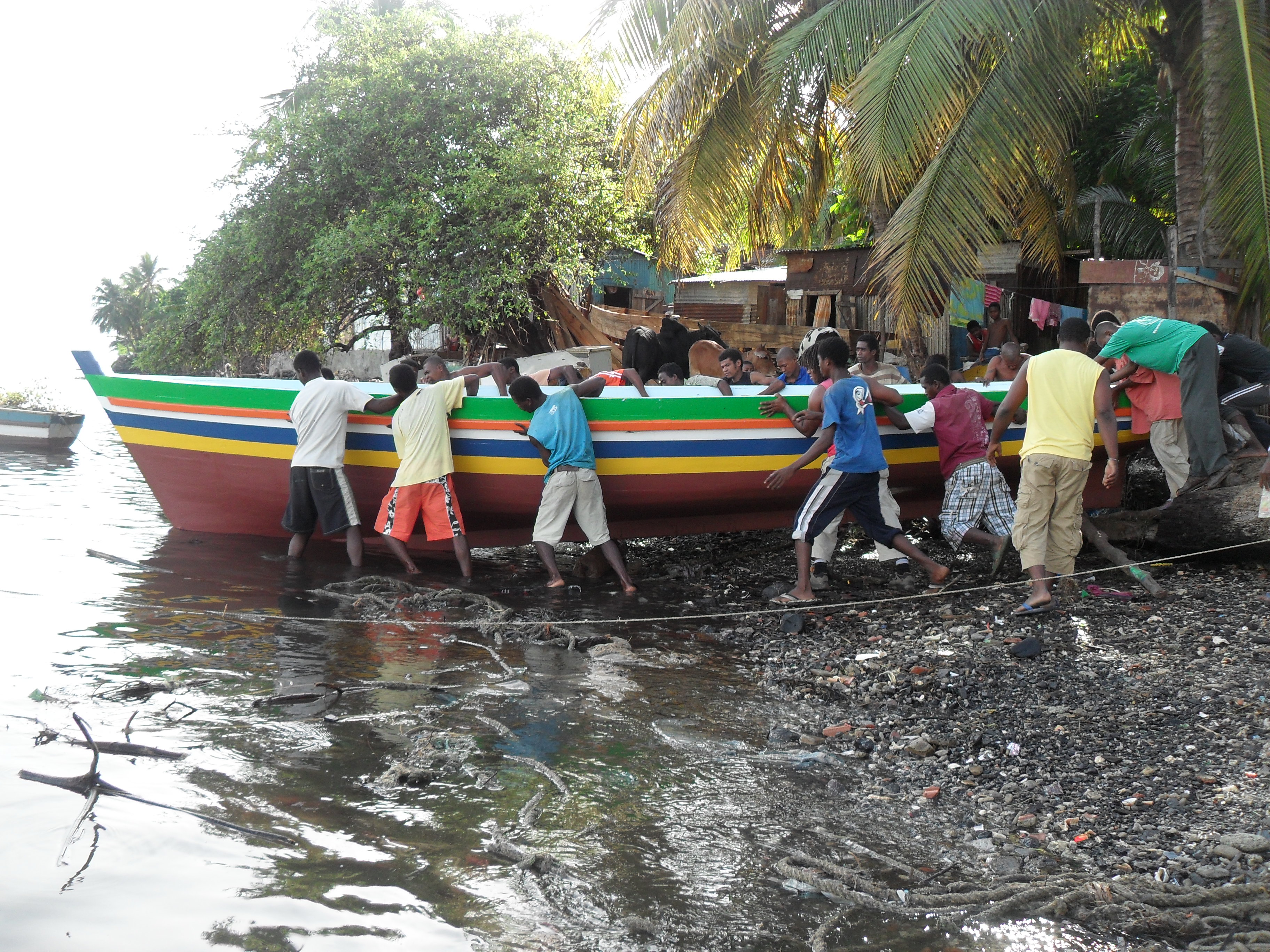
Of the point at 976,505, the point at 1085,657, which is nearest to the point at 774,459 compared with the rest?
the point at 976,505

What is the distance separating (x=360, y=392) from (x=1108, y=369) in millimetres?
6285

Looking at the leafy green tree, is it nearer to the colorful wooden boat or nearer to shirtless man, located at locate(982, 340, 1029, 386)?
the colorful wooden boat

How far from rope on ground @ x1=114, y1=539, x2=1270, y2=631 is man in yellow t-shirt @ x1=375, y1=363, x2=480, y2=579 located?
130cm

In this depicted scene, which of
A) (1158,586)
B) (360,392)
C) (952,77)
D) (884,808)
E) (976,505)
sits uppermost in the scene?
(952,77)

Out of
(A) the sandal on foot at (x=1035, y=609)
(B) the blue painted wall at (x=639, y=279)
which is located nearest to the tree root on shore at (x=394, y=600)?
(A) the sandal on foot at (x=1035, y=609)

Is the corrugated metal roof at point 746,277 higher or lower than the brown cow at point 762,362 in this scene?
higher

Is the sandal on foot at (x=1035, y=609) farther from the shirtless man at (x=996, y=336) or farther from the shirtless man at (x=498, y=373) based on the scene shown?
the shirtless man at (x=996, y=336)

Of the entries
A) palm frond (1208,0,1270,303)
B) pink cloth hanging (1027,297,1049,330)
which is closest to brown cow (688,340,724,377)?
palm frond (1208,0,1270,303)

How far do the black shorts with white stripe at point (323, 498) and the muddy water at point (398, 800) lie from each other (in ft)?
4.88

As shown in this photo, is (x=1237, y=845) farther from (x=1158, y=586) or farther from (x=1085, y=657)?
(x=1158, y=586)

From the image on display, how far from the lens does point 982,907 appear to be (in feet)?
11.2

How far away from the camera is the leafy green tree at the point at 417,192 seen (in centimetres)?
1412

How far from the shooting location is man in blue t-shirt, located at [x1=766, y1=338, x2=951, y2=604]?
7.23 m

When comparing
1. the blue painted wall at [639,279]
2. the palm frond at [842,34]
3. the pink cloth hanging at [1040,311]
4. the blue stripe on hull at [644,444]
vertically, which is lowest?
the blue stripe on hull at [644,444]
